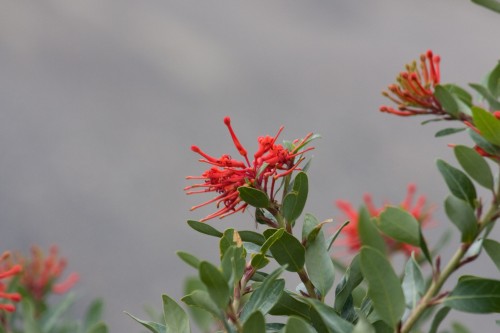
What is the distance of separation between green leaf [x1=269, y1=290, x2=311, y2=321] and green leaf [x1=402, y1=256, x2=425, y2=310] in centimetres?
9

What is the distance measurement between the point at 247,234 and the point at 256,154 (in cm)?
8

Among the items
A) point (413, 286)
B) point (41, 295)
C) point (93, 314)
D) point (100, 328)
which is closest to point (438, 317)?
point (413, 286)

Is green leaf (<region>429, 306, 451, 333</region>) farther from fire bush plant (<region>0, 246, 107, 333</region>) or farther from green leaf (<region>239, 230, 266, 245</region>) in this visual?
fire bush plant (<region>0, 246, 107, 333</region>)

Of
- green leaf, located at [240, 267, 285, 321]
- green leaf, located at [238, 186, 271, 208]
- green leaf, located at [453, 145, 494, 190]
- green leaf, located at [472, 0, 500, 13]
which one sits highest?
green leaf, located at [472, 0, 500, 13]

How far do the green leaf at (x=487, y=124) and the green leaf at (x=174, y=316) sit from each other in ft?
1.00

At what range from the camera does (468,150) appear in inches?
24.5

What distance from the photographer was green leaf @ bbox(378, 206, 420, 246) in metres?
0.60

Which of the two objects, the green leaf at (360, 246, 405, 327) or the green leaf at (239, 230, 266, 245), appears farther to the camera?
the green leaf at (239, 230, 266, 245)

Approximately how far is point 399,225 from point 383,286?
0.06 meters

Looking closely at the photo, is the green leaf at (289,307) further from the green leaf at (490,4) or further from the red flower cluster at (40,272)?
the red flower cluster at (40,272)

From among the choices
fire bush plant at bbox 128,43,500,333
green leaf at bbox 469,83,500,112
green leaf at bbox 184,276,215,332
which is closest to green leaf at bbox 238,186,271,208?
fire bush plant at bbox 128,43,500,333

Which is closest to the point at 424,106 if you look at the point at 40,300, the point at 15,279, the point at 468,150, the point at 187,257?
the point at 468,150

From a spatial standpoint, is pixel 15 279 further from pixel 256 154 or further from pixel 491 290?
pixel 491 290

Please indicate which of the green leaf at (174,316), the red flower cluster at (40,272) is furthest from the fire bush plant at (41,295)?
the green leaf at (174,316)
